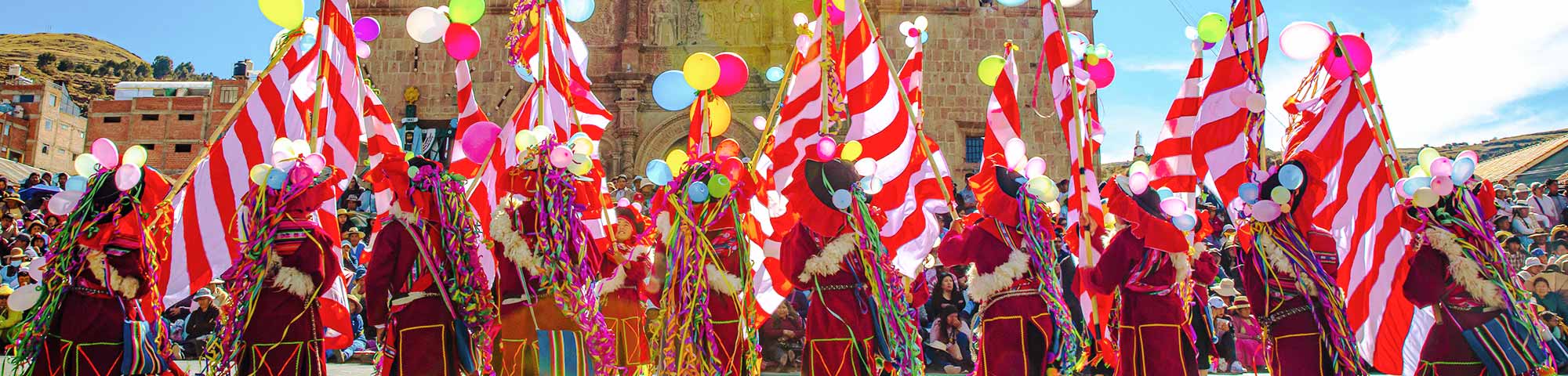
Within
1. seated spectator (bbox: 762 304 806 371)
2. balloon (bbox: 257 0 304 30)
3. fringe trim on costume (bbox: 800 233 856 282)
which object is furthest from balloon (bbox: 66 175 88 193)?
seated spectator (bbox: 762 304 806 371)

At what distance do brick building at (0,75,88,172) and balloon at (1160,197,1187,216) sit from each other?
5001 cm

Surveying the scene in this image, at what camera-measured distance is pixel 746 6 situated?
1945cm

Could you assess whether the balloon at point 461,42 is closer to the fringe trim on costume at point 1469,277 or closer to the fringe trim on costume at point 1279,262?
the fringe trim on costume at point 1279,262

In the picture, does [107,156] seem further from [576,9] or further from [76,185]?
[576,9]

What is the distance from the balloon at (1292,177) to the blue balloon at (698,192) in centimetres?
299

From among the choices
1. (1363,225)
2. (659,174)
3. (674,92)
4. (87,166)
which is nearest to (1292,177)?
(1363,225)

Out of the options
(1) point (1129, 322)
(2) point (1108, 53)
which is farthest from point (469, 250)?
(2) point (1108, 53)

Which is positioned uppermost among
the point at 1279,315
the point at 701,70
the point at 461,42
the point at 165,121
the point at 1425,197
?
the point at 165,121

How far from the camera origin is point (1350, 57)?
232 inches

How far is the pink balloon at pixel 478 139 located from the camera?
5.91 m

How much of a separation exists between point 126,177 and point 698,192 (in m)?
3.05

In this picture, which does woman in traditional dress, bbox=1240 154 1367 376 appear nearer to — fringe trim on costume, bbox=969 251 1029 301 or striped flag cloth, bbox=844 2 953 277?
fringe trim on costume, bbox=969 251 1029 301

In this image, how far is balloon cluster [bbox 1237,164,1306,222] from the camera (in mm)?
4930

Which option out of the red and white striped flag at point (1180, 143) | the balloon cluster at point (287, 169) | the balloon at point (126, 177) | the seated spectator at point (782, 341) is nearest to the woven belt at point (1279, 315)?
the red and white striped flag at point (1180, 143)
